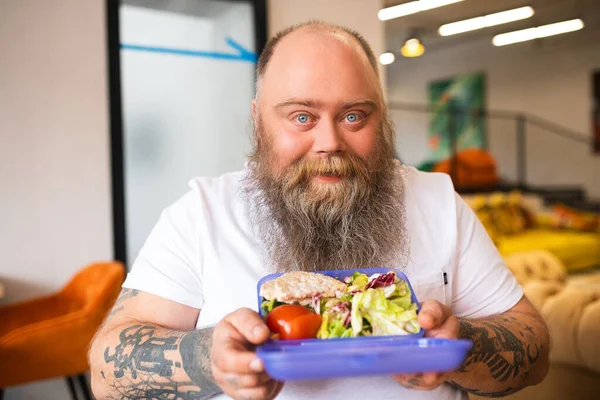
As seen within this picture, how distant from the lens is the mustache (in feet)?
4.56

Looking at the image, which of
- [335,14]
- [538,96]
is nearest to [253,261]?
[335,14]

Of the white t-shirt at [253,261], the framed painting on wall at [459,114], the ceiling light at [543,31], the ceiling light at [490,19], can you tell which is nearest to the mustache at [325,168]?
the white t-shirt at [253,261]

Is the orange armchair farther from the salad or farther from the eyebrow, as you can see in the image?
the salad

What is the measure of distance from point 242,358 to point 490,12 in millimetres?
8410

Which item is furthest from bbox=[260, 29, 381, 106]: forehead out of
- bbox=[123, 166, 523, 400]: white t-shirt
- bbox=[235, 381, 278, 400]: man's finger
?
bbox=[235, 381, 278, 400]: man's finger

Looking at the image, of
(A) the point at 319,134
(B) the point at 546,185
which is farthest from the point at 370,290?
(B) the point at 546,185

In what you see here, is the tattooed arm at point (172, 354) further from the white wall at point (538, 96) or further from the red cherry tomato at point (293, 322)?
the white wall at point (538, 96)

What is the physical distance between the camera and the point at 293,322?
36.1 inches

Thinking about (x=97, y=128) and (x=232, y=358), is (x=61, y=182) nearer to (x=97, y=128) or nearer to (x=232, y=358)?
(x=97, y=128)

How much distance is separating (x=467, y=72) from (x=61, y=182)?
10.4 m

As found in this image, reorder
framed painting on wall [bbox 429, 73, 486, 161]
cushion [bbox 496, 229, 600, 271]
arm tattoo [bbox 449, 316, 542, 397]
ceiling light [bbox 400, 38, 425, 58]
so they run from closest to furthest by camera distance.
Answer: arm tattoo [bbox 449, 316, 542, 397], ceiling light [bbox 400, 38, 425, 58], cushion [bbox 496, 229, 600, 271], framed painting on wall [bbox 429, 73, 486, 161]

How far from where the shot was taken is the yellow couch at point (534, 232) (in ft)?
25.3

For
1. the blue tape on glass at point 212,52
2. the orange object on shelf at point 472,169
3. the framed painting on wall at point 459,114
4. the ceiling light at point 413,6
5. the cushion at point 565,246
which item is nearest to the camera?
the blue tape on glass at point 212,52

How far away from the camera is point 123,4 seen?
3861 millimetres
